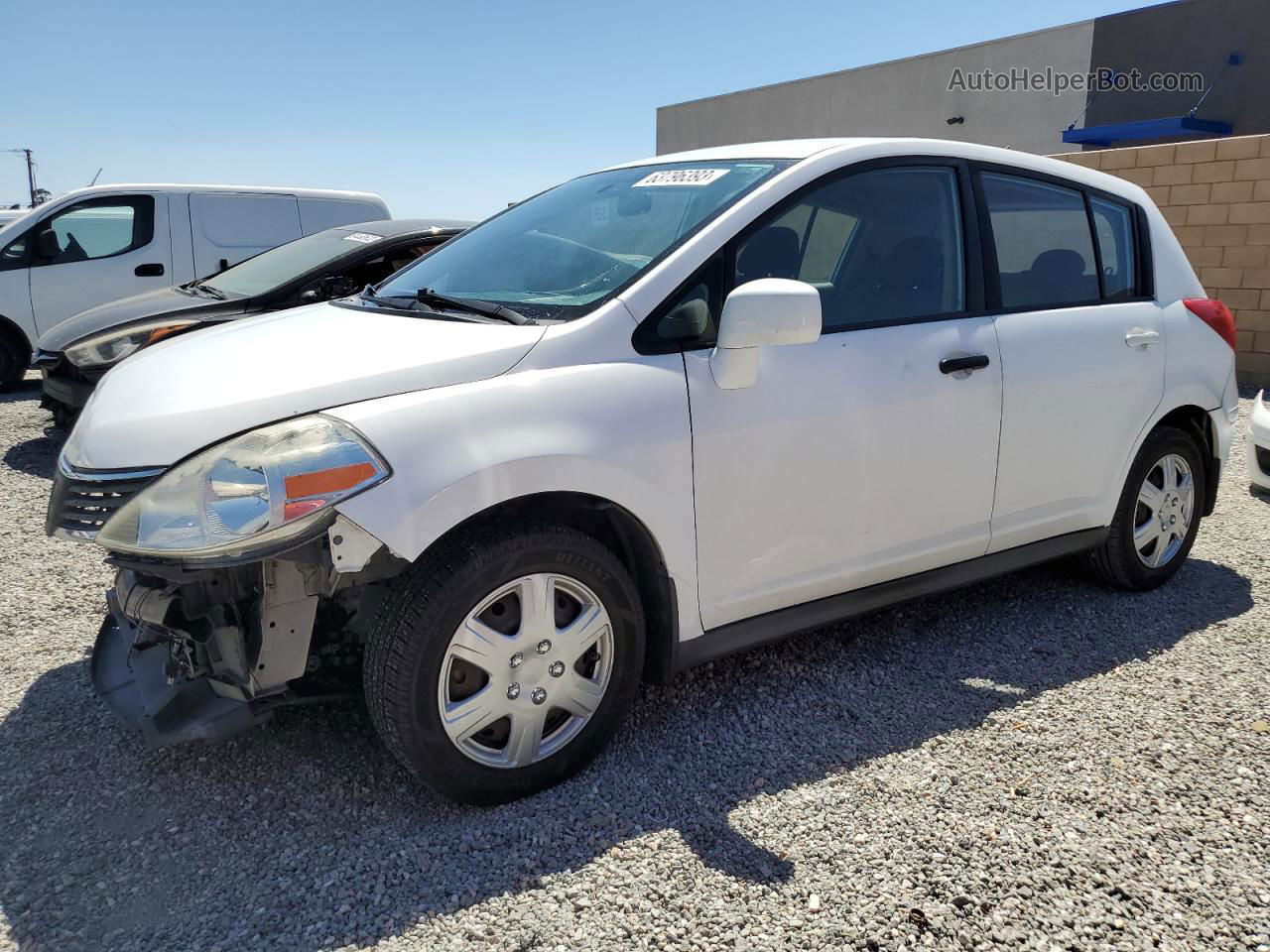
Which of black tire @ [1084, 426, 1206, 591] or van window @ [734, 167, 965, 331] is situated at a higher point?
van window @ [734, 167, 965, 331]

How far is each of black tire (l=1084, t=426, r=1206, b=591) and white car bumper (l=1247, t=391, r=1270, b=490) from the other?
194cm

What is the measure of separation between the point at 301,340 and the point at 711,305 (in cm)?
118

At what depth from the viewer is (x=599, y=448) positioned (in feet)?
8.57

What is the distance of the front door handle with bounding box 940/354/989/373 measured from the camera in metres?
3.28

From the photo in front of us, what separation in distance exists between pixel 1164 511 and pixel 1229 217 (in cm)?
688

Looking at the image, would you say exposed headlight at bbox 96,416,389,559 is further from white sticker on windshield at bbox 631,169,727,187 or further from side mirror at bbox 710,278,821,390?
white sticker on windshield at bbox 631,169,727,187

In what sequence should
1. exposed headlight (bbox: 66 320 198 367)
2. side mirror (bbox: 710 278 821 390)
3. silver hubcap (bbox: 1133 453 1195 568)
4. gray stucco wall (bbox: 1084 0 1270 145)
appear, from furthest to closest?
gray stucco wall (bbox: 1084 0 1270 145) → exposed headlight (bbox: 66 320 198 367) → silver hubcap (bbox: 1133 453 1195 568) → side mirror (bbox: 710 278 821 390)

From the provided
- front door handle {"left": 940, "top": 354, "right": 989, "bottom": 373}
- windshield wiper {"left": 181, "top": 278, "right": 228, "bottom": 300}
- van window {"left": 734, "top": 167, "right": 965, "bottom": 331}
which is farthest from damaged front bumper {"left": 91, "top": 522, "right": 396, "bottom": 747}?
windshield wiper {"left": 181, "top": 278, "right": 228, "bottom": 300}

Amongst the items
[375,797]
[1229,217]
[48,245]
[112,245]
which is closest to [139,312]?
[112,245]

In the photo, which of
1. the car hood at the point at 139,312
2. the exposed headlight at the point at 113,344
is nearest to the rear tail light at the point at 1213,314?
the car hood at the point at 139,312

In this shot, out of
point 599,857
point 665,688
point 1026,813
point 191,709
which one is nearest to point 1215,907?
point 1026,813

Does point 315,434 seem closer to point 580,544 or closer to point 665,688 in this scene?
point 580,544

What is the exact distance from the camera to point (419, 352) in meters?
2.61

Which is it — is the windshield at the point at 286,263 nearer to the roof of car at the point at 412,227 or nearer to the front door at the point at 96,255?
the roof of car at the point at 412,227
